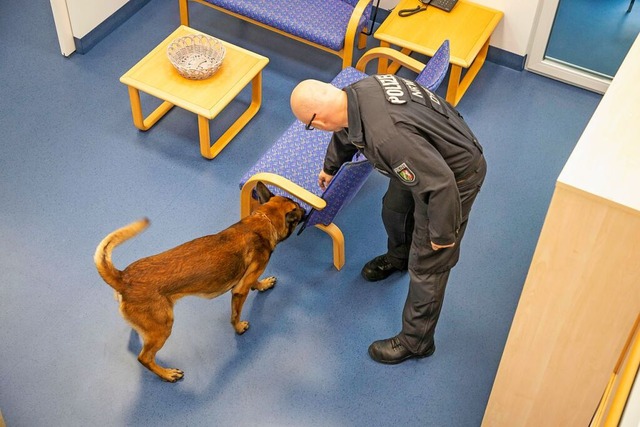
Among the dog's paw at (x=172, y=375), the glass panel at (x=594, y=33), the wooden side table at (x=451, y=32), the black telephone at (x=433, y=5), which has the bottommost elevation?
the dog's paw at (x=172, y=375)

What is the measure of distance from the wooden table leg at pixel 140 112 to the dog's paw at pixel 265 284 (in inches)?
52.7

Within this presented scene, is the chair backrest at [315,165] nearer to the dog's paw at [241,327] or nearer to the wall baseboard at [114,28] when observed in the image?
the dog's paw at [241,327]

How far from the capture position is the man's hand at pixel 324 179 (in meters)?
3.66

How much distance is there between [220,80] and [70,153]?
95 centimetres

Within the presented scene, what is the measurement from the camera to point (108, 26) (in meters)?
5.32

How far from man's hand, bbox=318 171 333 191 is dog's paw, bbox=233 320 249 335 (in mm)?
748

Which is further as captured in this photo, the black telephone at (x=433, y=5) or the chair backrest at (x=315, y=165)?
the black telephone at (x=433, y=5)

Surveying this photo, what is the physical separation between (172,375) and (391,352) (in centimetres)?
100

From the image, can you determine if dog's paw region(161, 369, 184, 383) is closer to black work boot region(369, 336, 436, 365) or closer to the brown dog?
the brown dog

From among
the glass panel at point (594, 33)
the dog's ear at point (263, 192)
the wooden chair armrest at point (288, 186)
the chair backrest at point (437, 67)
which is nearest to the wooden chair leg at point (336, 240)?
the wooden chair armrest at point (288, 186)

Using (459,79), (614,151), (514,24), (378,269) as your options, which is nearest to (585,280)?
(614,151)

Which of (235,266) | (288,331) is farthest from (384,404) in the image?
(235,266)

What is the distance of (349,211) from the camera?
14.5 ft

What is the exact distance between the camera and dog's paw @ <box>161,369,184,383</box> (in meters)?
3.61
